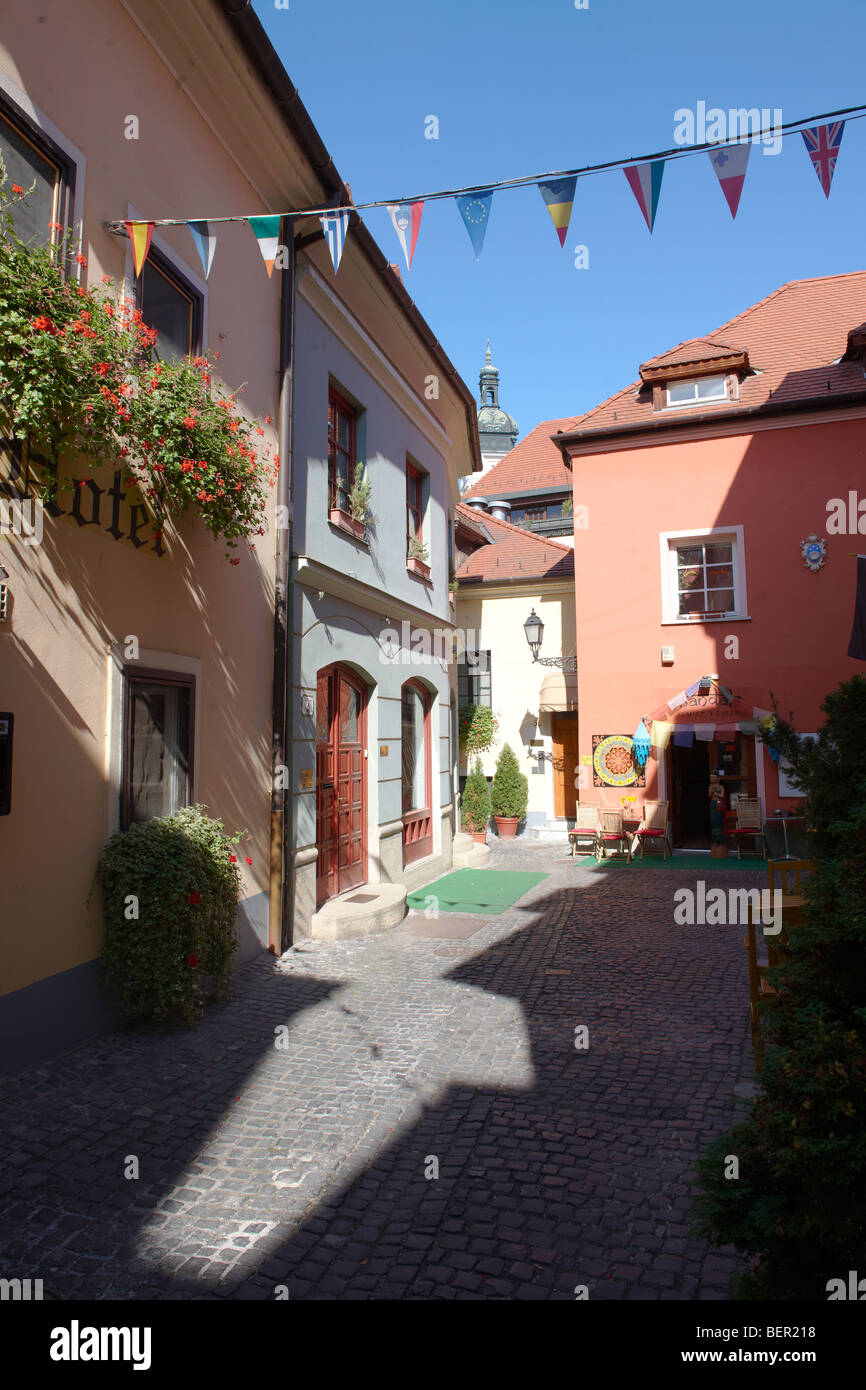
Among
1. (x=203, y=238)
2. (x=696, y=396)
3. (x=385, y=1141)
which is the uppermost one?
(x=696, y=396)

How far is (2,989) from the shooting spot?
170 inches

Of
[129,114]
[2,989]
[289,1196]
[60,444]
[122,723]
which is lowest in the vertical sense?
[289,1196]

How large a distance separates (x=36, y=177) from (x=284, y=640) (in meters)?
3.98

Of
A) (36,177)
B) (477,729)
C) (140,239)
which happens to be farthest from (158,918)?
(477,729)

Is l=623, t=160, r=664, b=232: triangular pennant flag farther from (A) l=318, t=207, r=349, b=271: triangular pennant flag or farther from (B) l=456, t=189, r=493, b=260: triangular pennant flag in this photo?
(A) l=318, t=207, r=349, b=271: triangular pennant flag

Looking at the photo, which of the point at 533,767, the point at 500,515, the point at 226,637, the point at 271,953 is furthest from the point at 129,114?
the point at 500,515

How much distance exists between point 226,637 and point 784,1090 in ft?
18.0

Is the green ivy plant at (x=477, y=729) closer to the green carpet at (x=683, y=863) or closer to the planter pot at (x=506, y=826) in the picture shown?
the planter pot at (x=506, y=826)

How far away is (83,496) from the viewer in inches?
197

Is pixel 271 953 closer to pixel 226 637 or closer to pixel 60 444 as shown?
pixel 226 637

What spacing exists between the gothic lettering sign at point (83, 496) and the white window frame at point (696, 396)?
38.7 ft

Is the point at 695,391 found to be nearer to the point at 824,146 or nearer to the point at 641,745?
the point at 641,745

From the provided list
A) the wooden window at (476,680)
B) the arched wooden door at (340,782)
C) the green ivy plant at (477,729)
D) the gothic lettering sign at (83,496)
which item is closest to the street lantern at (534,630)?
the wooden window at (476,680)

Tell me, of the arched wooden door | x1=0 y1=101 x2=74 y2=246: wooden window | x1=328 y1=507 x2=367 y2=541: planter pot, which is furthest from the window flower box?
x1=0 y1=101 x2=74 y2=246: wooden window
